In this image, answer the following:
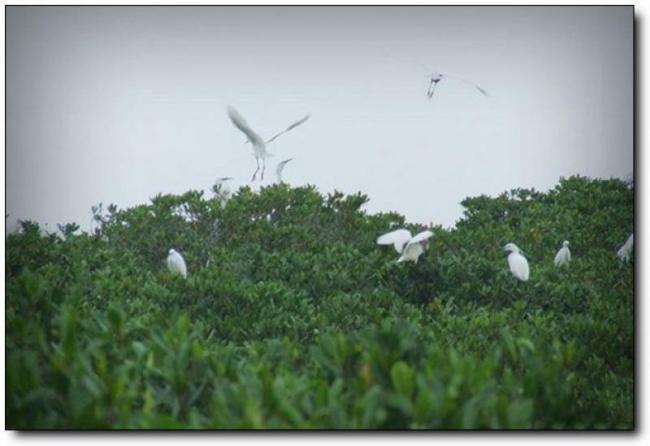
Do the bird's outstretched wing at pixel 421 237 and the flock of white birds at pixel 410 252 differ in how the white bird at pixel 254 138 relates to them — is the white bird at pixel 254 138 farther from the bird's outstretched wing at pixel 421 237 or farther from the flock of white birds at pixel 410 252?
the bird's outstretched wing at pixel 421 237

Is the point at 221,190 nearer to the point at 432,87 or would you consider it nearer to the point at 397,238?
the point at 397,238

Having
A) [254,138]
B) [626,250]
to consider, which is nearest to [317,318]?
[254,138]

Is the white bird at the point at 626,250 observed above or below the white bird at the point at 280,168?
below

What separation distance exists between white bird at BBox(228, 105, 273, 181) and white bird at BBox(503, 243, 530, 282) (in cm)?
78

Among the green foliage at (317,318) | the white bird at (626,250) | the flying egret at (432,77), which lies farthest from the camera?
the flying egret at (432,77)

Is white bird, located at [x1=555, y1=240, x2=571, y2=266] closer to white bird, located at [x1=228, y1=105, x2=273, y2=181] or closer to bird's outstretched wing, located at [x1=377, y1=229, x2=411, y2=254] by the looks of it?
bird's outstretched wing, located at [x1=377, y1=229, x2=411, y2=254]

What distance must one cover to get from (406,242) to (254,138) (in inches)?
21.2

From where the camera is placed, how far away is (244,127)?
2850mm

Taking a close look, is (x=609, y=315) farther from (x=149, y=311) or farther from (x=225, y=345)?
(x=149, y=311)

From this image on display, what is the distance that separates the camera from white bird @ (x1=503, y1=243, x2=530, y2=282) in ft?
9.66

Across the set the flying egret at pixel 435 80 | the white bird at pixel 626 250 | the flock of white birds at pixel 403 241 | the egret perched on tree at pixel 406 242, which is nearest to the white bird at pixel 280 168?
the flock of white birds at pixel 403 241

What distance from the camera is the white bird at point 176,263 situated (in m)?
2.91

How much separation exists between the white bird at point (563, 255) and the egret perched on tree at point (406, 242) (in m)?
0.38

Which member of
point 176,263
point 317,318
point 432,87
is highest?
point 432,87
